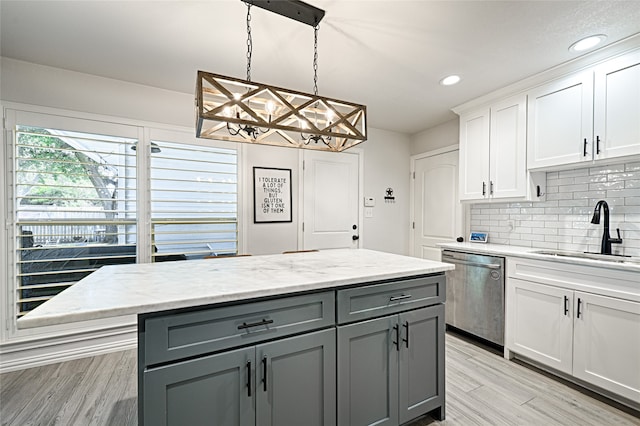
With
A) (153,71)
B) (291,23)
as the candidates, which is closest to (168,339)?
(291,23)

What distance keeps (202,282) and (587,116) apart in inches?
122

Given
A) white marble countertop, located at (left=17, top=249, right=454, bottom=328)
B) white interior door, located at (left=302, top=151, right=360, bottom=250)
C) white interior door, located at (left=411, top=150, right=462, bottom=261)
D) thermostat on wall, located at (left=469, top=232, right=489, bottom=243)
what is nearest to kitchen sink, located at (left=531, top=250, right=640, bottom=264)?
thermostat on wall, located at (left=469, top=232, right=489, bottom=243)

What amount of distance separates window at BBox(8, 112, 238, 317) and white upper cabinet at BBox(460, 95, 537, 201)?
2668mm

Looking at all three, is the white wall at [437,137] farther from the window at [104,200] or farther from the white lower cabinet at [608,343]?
the window at [104,200]

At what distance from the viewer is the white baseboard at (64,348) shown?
8.25 ft

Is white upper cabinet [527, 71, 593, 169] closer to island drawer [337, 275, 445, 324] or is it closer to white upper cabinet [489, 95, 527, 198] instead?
white upper cabinet [489, 95, 527, 198]

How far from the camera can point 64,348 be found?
2691 millimetres

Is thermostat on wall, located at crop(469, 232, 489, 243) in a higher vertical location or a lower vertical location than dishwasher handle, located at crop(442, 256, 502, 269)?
higher

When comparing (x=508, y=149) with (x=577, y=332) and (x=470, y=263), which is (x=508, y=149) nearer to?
(x=470, y=263)

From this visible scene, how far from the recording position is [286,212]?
12.4 feet

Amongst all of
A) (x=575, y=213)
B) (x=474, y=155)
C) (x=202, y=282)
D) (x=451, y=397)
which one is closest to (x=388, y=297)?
(x=202, y=282)

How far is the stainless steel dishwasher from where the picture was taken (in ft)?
9.00

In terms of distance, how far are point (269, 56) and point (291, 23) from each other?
19.4 inches

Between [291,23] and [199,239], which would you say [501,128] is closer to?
[291,23]
